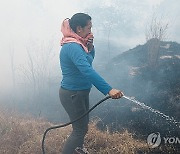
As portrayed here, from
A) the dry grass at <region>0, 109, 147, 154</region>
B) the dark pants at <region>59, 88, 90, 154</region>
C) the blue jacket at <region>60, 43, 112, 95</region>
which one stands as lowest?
the dry grass at <region>0, 109, 147, 154</region>

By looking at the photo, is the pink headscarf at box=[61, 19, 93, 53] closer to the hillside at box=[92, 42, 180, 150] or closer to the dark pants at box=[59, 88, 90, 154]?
the dark pants at box=[59, 88, 90, 154]

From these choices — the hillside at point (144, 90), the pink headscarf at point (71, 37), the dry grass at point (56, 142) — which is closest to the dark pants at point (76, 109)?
the pink headscarf at point (71, 37)

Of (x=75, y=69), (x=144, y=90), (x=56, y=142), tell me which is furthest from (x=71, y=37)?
(x=144, y=90)

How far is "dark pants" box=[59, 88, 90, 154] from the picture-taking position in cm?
322

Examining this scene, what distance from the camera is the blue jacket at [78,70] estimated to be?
2.90m

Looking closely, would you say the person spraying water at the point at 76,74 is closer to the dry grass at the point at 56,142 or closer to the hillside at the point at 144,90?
the dry grass at the point at 56,142

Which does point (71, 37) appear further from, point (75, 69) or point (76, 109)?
point (76, 109)

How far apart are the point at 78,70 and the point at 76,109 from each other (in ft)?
1.44

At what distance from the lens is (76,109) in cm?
326

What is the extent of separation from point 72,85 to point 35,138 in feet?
6.47

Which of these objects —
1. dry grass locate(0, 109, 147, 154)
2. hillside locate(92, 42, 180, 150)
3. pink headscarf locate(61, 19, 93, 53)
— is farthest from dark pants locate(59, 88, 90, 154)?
hillside locate(92, 42, 180, 150)

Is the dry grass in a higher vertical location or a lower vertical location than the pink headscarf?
lower

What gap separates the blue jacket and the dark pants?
2.7 inches

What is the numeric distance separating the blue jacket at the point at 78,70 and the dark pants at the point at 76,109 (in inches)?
2.7
